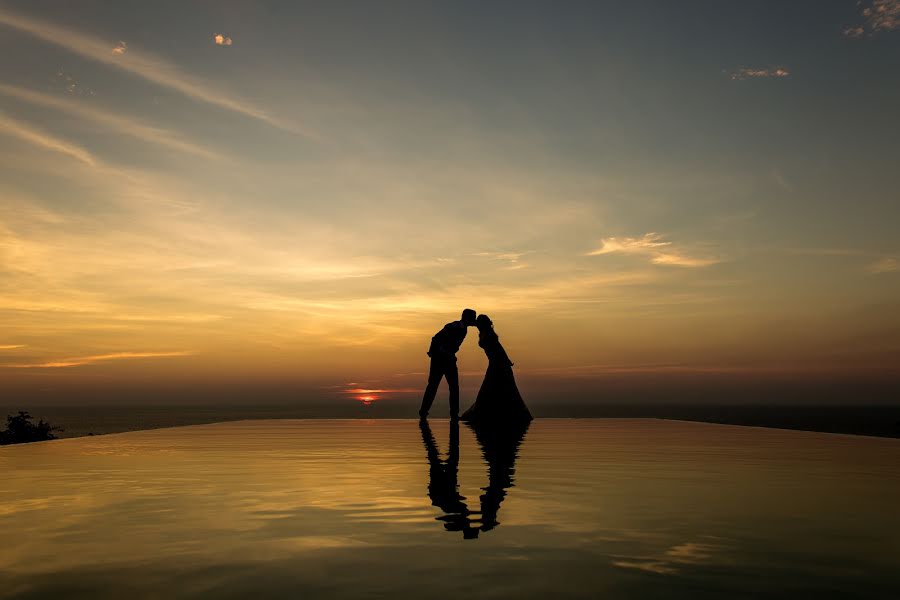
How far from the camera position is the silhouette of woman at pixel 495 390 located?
23891 millimetres

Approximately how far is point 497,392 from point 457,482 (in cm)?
1500

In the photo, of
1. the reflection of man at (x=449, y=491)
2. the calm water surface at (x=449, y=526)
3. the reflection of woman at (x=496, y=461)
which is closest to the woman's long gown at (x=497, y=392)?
the reflection of woman at (x=496, y=461)

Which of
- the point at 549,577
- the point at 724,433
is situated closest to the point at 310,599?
the point at 549,577

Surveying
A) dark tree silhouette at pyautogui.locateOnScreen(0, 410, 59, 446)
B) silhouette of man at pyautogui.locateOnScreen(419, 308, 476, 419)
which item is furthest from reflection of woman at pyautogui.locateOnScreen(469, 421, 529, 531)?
dark tree silhouette at pyautogui.locateOnScreen(0, 410, 59, 446)

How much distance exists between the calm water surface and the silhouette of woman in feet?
35.3

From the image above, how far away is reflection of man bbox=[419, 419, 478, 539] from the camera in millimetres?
6334

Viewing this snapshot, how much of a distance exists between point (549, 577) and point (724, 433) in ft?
55.2

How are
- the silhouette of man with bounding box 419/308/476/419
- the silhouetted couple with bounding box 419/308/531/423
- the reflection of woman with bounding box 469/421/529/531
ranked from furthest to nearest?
the silhouetted couple with bounding box 419/308/531/423
the silhouette of man with bounding box 419/308/476/419
the reflection of woman with bounding box 469/421/529/531

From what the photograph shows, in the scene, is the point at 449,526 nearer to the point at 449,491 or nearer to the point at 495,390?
the point at 449,491

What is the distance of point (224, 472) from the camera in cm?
1042

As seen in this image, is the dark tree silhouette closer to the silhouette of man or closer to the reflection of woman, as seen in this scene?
the silhouette of man

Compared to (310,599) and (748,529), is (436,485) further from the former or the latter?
(310,599)

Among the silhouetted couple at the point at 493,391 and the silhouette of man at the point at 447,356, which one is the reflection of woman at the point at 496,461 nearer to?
the silhouetted couple at the point at 493,391

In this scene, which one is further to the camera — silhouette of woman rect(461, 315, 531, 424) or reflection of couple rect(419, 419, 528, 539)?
silhouette of woman rect(461, 315, 531, 424)
